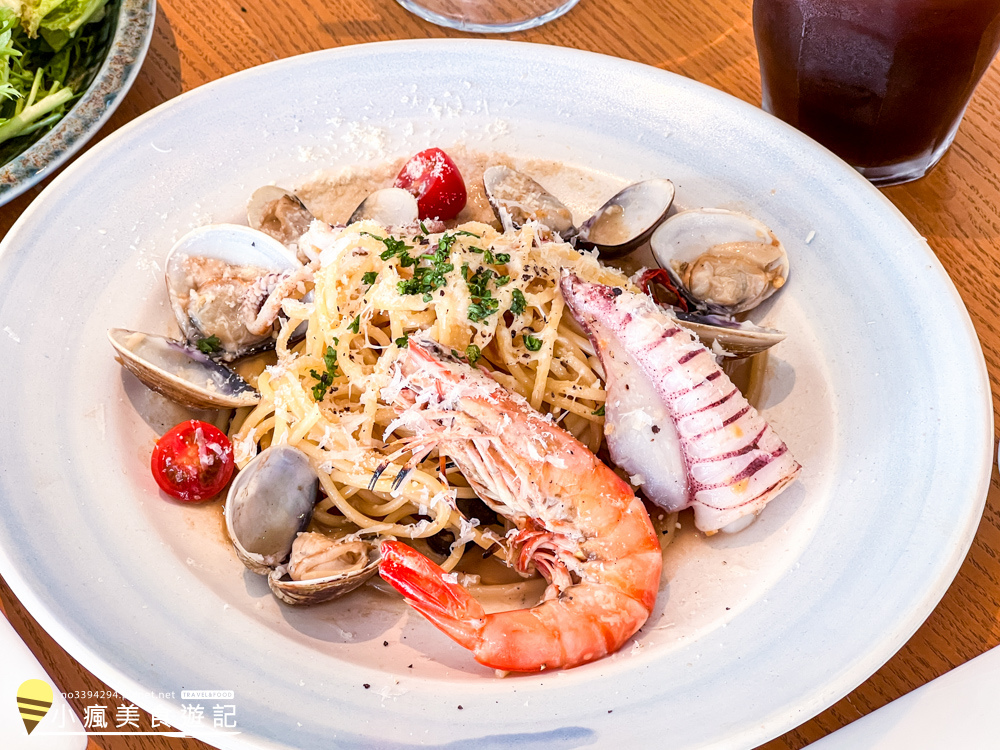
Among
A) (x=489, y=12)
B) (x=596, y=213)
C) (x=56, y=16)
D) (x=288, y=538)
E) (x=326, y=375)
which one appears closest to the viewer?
(x=288, y=538)

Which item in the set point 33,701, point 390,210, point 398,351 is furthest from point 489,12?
point 33,701

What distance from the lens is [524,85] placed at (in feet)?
8.65

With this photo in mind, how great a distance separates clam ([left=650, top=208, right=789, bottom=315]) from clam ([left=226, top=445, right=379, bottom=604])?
110 centimetres

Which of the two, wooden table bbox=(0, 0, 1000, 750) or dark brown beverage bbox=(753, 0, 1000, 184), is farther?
dark brown beverage bbox=(753, 0, 1000, 184)

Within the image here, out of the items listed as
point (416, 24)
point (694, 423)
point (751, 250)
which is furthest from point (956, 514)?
point (416, 24)

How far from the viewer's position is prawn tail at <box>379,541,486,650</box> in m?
1.77

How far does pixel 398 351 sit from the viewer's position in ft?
7.17

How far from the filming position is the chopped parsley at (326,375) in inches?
87.6

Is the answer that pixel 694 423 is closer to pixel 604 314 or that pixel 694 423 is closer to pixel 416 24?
pixel 604 314

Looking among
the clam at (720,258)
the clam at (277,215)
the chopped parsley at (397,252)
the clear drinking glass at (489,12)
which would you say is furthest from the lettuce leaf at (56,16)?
the clam at (720,258)

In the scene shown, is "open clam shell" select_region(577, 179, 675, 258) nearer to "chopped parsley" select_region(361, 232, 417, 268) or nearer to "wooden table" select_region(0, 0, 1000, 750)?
"chopped parsley" select_region(361, 232, 417, 268)

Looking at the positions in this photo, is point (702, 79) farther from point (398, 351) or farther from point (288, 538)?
point (288, 538)

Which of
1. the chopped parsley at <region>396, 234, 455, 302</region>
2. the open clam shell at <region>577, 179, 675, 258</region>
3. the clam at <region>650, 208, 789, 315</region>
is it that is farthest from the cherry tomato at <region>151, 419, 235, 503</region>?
the clam at <region>650, 208, 789, 315</region>

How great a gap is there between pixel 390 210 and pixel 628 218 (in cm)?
67
